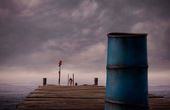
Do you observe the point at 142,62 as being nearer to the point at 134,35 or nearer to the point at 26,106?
the point at 134,35

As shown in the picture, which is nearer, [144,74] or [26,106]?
[144,74]

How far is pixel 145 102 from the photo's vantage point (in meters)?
5.73

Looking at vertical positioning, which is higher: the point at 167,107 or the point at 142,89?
the point at 142,89

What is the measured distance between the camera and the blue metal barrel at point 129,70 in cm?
556

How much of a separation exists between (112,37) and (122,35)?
0.22 m

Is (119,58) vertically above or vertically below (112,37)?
below

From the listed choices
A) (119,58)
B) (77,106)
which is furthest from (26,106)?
(119,58)

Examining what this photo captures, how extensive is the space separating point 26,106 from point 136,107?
3111 millimetres

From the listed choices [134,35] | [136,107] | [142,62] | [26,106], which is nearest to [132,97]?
[136,107]

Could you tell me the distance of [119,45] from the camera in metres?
5.64

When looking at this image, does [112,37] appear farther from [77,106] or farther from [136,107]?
[77,106]

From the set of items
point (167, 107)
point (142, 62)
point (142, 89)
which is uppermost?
point (142, 62)

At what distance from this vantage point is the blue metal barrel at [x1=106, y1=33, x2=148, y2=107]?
219 inches

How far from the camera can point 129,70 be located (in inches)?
219
